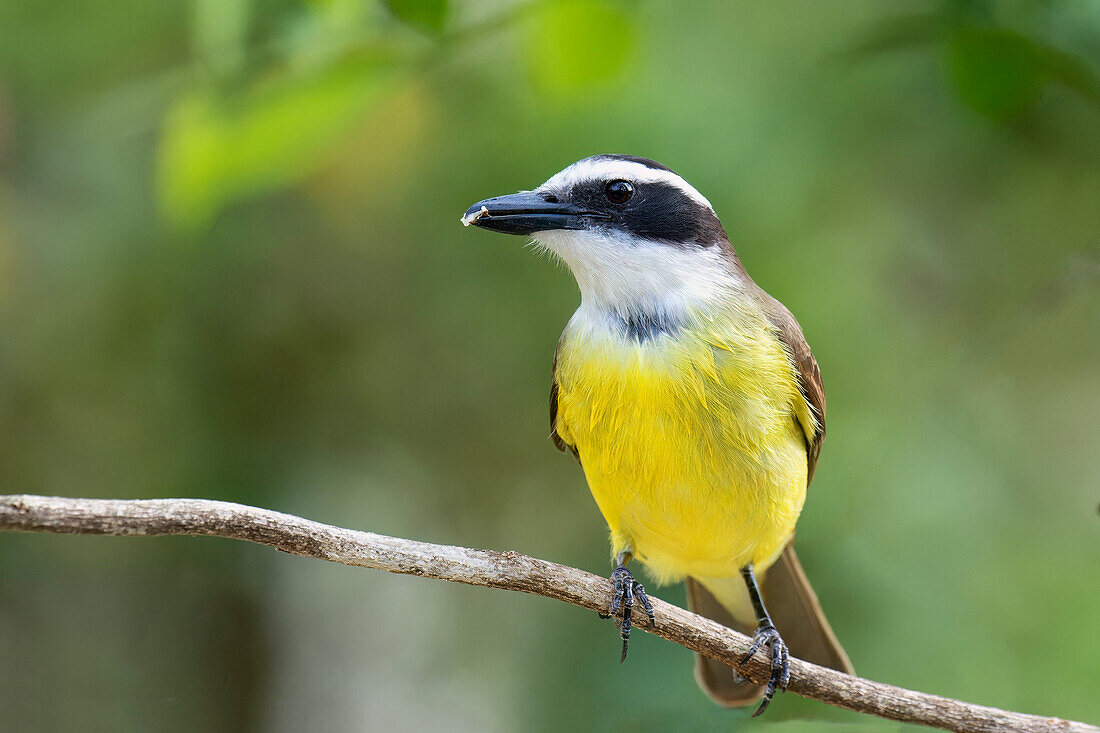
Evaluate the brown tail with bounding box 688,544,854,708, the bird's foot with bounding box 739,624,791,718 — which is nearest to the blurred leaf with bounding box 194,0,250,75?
the bird's foot with bounding box 739,624,791,718

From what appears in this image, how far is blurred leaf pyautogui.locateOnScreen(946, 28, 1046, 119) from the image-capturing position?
7.86ft

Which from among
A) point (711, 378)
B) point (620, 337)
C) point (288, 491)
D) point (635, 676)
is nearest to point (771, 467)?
point (711, 378)

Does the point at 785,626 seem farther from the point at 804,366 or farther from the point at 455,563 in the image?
the point at 455,563

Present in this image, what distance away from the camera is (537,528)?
16.7 ft

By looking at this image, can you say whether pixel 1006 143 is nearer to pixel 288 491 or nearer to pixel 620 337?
pixel 620 337

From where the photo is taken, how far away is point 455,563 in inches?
87.0

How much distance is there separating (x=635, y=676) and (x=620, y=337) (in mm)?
1833

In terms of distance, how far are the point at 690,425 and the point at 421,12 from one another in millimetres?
1288

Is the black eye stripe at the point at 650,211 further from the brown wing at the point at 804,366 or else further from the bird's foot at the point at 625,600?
the bird's foot at the point at 625,600

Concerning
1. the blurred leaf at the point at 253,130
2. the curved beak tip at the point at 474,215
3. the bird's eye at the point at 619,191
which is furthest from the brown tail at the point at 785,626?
the blurred leaf at the point at 253,130

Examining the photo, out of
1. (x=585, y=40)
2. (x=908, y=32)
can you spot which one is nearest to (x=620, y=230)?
(x=585, y=40)

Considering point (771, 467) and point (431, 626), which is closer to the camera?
point (771, 467)

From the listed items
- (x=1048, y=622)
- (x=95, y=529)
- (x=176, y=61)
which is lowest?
(x=95, y=529)

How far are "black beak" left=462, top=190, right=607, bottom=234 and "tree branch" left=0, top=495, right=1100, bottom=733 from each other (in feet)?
2.97
